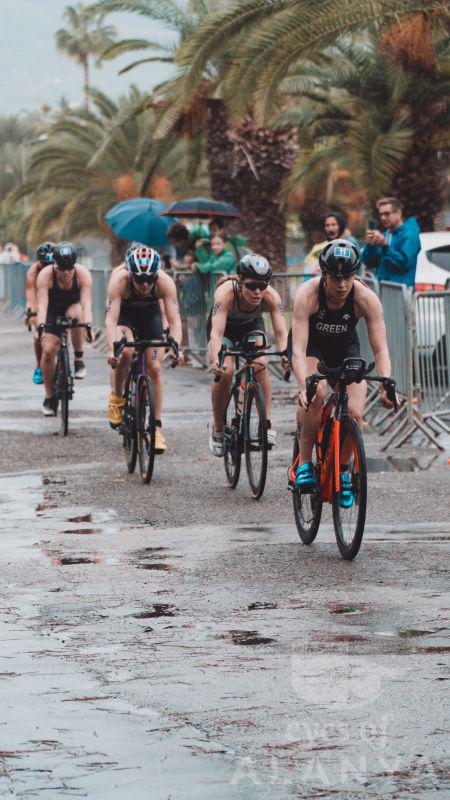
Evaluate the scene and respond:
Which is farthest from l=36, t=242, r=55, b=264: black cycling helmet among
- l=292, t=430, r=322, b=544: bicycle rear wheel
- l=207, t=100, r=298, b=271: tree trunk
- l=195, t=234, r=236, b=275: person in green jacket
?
l=207, t=100, r=298, b=271: tree trunk

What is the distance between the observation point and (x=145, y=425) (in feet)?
39.2

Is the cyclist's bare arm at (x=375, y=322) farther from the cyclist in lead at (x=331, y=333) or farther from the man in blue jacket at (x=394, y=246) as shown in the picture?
the man in blue jacket at (x=394, y=246)

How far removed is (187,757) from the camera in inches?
193

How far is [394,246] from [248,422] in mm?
4420

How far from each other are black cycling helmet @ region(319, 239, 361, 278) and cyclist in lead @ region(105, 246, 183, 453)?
3529 millimetres

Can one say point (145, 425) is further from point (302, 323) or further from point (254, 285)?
point (302, 323)

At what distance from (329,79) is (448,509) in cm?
1705

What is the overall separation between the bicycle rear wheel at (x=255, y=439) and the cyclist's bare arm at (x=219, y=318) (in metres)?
0.35

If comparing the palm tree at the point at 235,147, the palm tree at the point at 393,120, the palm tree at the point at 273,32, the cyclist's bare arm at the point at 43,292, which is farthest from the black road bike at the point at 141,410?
the palm tree at the point at 235,147

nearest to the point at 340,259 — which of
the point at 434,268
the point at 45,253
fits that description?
the point at 45,253

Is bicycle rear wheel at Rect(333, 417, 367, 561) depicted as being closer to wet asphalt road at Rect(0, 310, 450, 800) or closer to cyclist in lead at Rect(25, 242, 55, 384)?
wet asphalt road at Rect(0, 310, 450, 800)

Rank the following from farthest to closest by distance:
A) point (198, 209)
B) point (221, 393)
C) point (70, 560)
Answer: point (198, 209), point (221, 393), point (70, 560)

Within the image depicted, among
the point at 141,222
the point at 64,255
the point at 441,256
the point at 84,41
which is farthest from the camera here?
the point at 84,41

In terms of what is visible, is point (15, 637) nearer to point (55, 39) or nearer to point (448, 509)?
point (448, 509)
